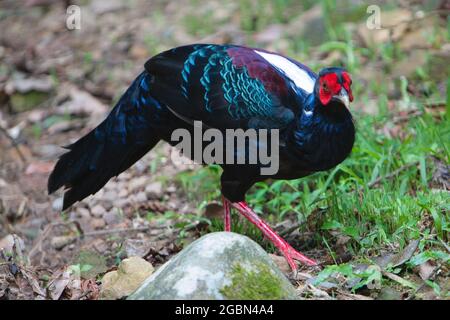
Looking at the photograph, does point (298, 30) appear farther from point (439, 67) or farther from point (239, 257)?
point (239, 257)

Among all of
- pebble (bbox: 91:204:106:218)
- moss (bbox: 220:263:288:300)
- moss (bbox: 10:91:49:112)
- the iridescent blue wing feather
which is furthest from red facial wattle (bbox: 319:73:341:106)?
moss (bbox: 10:91:49:112)

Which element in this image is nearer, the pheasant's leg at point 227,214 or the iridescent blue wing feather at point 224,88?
the iridescent blue wing feather at point 224,88

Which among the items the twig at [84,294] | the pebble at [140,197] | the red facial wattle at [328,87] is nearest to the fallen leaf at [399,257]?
the red facial wattle at [328,87]

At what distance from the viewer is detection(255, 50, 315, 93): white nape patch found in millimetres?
4574

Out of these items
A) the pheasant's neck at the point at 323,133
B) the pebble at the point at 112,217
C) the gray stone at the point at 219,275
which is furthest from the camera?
the pebble at the point at 112,217

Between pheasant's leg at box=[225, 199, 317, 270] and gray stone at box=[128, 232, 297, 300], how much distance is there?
0.75 meters

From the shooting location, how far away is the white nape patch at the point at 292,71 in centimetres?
457

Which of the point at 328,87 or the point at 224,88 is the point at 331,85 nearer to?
the point at 328,87

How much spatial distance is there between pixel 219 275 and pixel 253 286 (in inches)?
6.5

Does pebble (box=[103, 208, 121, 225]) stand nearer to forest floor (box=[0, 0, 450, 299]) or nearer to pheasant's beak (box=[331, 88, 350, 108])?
forest floor (box=[0, 0, 450, 299])

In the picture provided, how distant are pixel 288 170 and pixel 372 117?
5.34 feet

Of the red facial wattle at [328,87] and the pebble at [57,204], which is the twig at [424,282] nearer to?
the red facial wattle at [328,87]

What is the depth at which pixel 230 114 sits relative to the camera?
4.46 m
